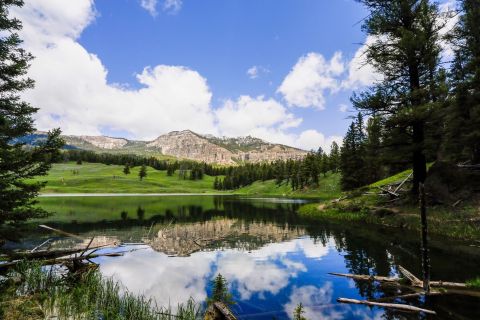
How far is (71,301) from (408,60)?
33.2m

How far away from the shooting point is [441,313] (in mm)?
10734

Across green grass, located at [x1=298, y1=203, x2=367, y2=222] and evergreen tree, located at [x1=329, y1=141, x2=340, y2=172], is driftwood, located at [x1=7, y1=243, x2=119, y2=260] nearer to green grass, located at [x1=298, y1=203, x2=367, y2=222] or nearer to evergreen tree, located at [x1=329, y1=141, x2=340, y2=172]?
green grass, located at [x1=298, y1=203, x2=367, y2=222]

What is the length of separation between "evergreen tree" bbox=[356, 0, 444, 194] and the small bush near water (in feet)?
88.4

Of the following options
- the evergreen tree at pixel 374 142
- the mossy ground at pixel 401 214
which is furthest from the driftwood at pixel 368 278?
the evergreen tree at pixel 374 142

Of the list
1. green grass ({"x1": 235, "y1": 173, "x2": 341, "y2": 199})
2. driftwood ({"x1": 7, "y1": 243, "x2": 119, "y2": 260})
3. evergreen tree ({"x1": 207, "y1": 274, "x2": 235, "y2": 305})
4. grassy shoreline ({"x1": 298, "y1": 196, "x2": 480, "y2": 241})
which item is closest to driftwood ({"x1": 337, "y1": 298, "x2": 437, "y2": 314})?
evergreen tree ({"x1": 207, "y1": 274, "x2": 235, "y2": 305})

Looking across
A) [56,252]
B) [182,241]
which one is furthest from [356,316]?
[182,241]

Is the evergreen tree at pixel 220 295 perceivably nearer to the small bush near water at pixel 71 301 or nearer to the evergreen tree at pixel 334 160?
the small bush near water at pixel 71 301

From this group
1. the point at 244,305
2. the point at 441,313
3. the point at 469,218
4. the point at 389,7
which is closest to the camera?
the point at 441,313

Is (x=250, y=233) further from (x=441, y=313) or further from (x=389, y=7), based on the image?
(x=389, y=7)

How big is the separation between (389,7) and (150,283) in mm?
33139

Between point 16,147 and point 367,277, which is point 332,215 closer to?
point 367,277

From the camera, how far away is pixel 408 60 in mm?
30875

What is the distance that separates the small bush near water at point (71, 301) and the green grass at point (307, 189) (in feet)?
295

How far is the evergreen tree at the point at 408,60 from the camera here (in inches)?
1154
